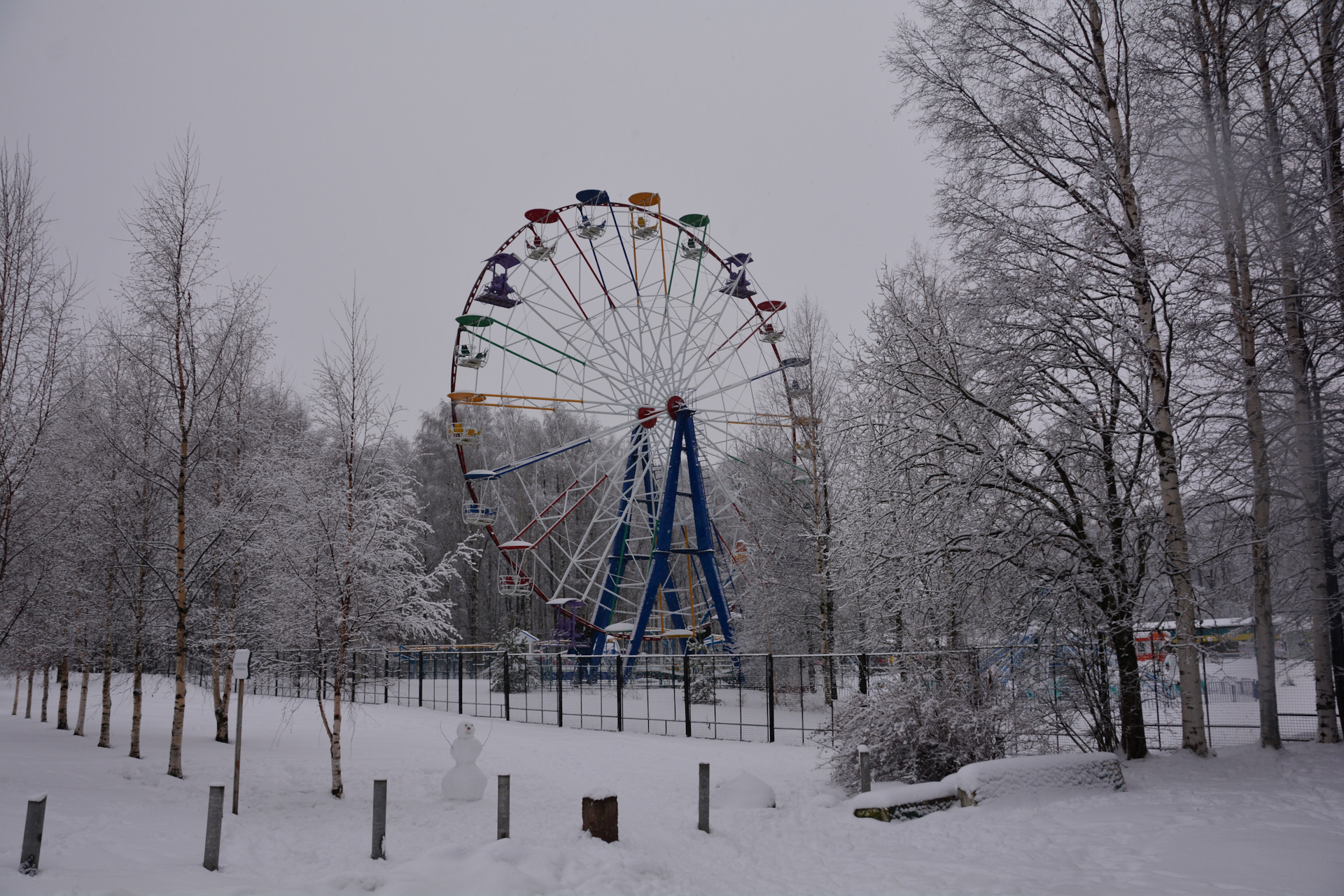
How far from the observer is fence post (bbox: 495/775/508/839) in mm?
8328

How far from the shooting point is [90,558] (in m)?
14.3

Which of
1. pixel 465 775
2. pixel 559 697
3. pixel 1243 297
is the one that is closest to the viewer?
pixel 1243 297

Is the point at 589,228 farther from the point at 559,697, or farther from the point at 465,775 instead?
the point at 465,775

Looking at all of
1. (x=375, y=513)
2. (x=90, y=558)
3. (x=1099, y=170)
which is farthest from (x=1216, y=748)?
(x=90, y=558)

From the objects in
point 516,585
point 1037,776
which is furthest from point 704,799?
point 516,585

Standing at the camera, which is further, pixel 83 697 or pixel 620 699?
pixel 620 699

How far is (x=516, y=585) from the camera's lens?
1078 inches

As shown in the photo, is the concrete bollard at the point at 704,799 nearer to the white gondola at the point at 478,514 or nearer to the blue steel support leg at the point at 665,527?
the blue steel support leg at the point at 665,527

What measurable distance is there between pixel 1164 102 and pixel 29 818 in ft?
42.5

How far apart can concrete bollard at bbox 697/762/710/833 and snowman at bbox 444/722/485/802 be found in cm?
326

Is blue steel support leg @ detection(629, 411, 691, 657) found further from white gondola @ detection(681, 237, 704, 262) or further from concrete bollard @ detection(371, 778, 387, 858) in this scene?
concrete bollard @ detection(371, 778, 387, 858)

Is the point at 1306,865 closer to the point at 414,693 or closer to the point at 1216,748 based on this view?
the point at 1216,748

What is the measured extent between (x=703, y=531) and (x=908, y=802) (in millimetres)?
17132

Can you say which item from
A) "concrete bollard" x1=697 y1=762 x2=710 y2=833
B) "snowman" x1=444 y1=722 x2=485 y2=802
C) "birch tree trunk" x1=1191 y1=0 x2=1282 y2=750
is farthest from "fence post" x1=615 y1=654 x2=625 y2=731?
"birch tree trunk" x1=1191 y1=0 x2=1282 y2=750
